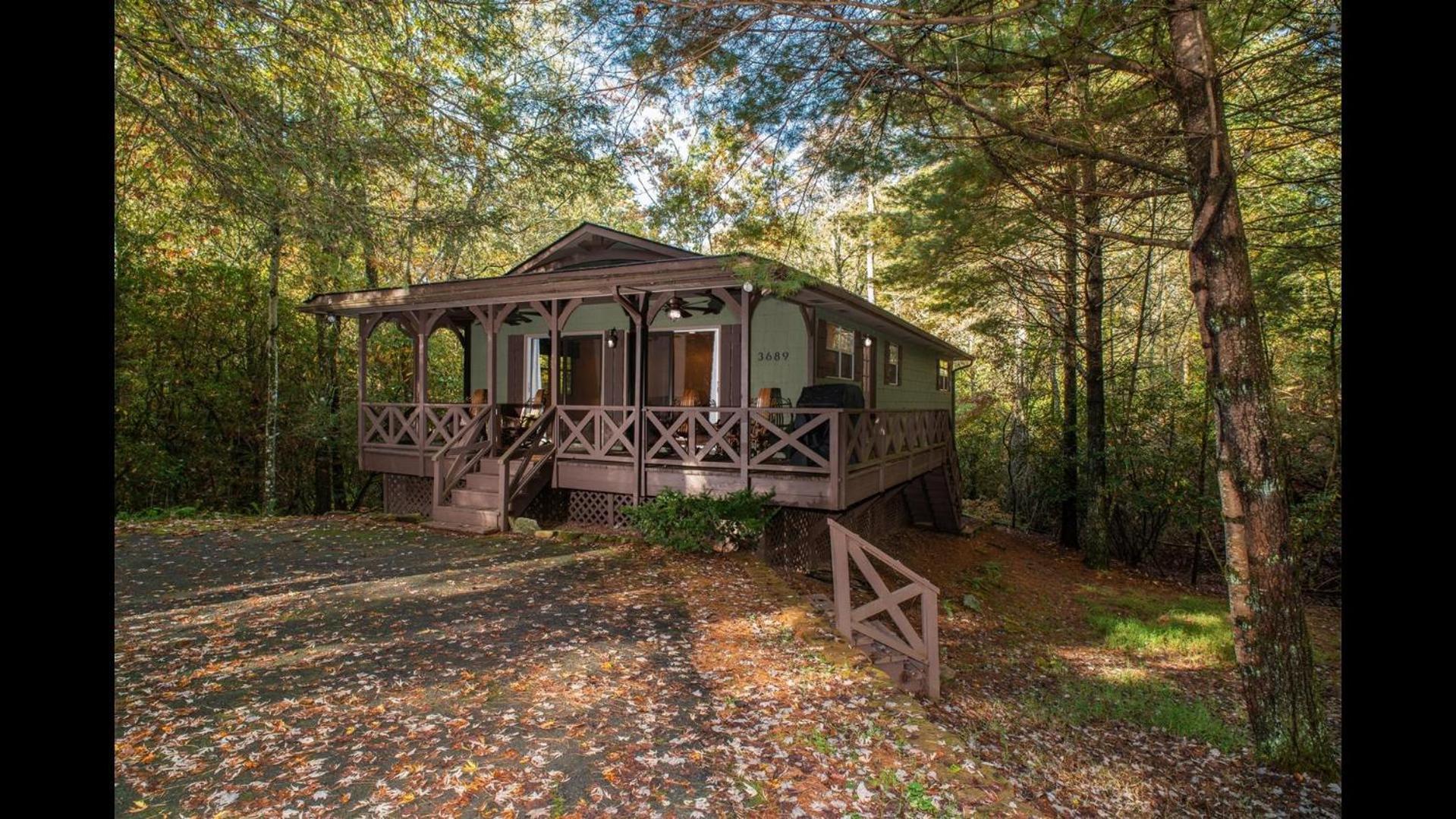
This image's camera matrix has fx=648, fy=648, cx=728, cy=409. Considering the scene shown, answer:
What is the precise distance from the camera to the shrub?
8.54 metres

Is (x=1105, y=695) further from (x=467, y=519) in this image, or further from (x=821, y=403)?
(x=467, y=519)

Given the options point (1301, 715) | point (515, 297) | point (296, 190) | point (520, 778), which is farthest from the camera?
point (515, 297)

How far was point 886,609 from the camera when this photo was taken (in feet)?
17.7

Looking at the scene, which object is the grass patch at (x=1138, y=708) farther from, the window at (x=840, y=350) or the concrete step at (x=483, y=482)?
the concrete step at (x=483, y=482)

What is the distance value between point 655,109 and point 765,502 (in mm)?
4982

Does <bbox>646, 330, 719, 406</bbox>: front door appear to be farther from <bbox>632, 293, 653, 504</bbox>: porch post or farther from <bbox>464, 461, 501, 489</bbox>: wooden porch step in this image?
<bbox>464, 461, 501, 489</bbox>: wooden porch step

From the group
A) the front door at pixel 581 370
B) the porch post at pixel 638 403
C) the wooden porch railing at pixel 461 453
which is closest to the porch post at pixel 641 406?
the porch post at pixel 638 403

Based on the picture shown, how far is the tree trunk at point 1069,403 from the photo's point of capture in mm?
12953

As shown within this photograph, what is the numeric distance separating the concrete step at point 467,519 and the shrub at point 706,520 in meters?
2.39

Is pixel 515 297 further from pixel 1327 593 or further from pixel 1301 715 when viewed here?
pixel 1327 593

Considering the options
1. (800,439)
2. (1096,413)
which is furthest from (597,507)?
(1096,413)

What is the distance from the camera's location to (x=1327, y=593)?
10883 mm
